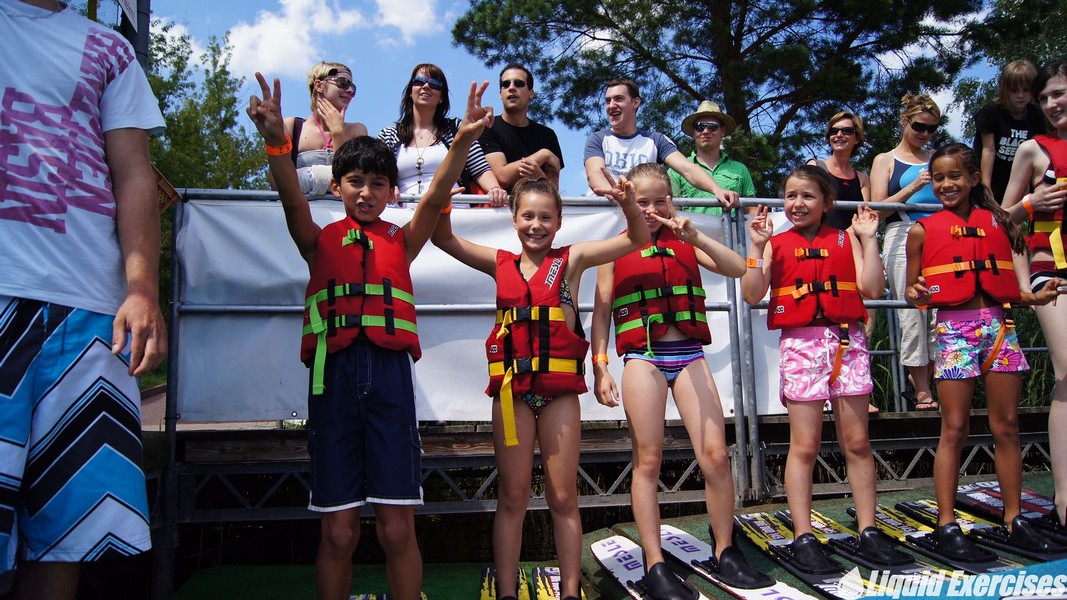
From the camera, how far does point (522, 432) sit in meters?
3.46

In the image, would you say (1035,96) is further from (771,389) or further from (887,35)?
(887,35)

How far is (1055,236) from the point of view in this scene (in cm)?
417

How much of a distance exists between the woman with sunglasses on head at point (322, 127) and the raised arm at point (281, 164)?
1.32 m

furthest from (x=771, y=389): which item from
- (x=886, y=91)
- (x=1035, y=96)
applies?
(x=886, y=91)

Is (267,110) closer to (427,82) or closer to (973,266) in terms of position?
(427,82)

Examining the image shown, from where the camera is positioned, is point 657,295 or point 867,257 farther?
point 867,257

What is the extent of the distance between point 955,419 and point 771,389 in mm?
1288

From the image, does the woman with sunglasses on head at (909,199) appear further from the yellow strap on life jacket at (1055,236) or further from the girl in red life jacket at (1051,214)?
the yellow strap on life jacket at (1055,236)

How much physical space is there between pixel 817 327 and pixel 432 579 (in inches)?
98.3

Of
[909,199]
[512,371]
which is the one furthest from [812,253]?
[909,199]

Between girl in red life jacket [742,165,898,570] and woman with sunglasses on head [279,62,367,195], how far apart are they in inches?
99.0

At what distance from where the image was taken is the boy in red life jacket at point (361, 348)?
10.0ft

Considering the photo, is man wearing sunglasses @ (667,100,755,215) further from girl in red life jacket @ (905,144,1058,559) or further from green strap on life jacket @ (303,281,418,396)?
green strap on life jacket @ (303,281,418,396)

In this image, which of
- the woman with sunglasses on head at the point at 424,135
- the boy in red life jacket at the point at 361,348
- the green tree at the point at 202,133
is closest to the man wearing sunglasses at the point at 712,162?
the woman with sunglasses on head at the point at 424,135
